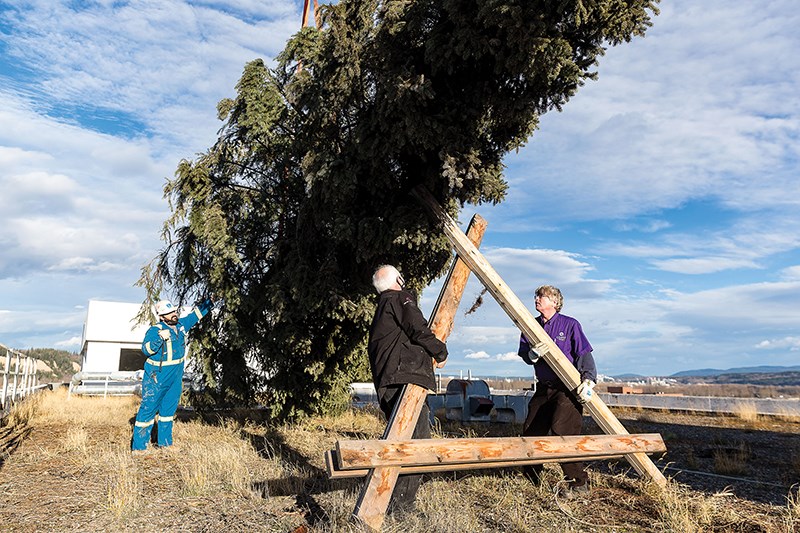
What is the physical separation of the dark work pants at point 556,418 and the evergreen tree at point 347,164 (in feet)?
6.96

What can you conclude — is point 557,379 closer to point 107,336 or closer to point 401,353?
point 401,353

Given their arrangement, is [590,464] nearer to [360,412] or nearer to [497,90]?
[497,90]

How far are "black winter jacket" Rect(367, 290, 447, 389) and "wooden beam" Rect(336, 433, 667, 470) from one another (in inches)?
22.5

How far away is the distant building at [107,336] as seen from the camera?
96.6 feet

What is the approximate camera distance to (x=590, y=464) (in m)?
6.82

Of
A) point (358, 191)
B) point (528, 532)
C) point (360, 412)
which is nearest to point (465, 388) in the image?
point (360, 412)

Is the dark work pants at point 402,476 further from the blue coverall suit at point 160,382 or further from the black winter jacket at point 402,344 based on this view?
the blue coverall suit at point 160,382

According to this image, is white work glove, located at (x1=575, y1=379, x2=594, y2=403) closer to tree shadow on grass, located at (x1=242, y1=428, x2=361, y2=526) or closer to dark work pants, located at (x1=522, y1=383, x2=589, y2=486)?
dark work pants, located at (x1=522, y1=383, x2=589, y2=486)

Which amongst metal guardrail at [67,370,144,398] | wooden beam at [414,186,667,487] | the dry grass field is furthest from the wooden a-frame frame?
metal guardrail at [67,370,144,398]

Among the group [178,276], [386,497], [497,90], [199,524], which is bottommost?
[199,524]

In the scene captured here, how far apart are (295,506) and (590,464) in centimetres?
369

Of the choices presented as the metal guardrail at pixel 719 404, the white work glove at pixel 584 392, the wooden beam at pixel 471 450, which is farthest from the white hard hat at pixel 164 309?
the metal guardrail at pixel 719 404

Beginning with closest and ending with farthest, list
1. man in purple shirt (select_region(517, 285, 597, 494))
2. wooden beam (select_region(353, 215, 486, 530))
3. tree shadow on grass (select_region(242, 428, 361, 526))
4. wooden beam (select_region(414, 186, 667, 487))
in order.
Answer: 1. wooden beam (select_region(353, 215, 486, 530))
2. tree shadow on grass (select_region(242, 428, 361, 526))
3. wooden beam (select_region(414, 186, 667, 487))
4. man in purple shirt (select_region(517, 285, 597, 494))

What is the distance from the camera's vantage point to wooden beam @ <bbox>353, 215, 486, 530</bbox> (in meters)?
4.14
